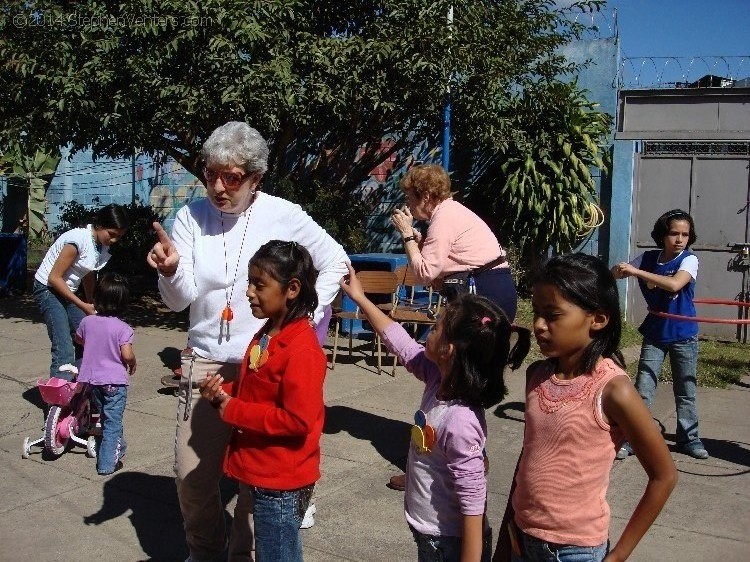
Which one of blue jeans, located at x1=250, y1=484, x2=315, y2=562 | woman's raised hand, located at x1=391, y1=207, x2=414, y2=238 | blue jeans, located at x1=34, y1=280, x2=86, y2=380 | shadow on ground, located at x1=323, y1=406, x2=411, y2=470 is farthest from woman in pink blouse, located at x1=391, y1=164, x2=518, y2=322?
blue jeans, located at x1=34, y1=280, x2=86, y2=380

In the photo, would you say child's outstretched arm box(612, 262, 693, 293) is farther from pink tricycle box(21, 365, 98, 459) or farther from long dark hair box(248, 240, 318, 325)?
pink tricycle box(21, 365, 98, 459)

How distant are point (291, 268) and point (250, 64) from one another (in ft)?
21.3

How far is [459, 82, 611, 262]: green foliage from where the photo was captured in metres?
10.6

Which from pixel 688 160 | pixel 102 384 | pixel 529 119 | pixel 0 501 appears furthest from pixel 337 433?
pixel 688 160

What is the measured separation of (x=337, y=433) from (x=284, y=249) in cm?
338

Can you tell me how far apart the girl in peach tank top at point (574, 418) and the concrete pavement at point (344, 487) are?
1840 mm

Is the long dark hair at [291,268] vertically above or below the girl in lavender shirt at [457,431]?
above

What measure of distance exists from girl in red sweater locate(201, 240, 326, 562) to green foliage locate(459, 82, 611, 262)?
7.96 metres

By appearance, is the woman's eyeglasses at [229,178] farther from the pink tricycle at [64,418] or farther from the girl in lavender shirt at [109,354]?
the pink tricycle at [64,418]

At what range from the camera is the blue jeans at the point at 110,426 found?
5277mm

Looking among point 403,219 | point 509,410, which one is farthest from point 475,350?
point 509,410

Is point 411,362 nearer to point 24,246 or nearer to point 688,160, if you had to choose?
point 688,160

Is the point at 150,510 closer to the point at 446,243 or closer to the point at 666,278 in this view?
the point at 446,243

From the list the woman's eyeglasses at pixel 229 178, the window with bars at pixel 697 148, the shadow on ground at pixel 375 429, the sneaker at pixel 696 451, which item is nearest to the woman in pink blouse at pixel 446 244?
the shadow on ground at pixel 375 429
